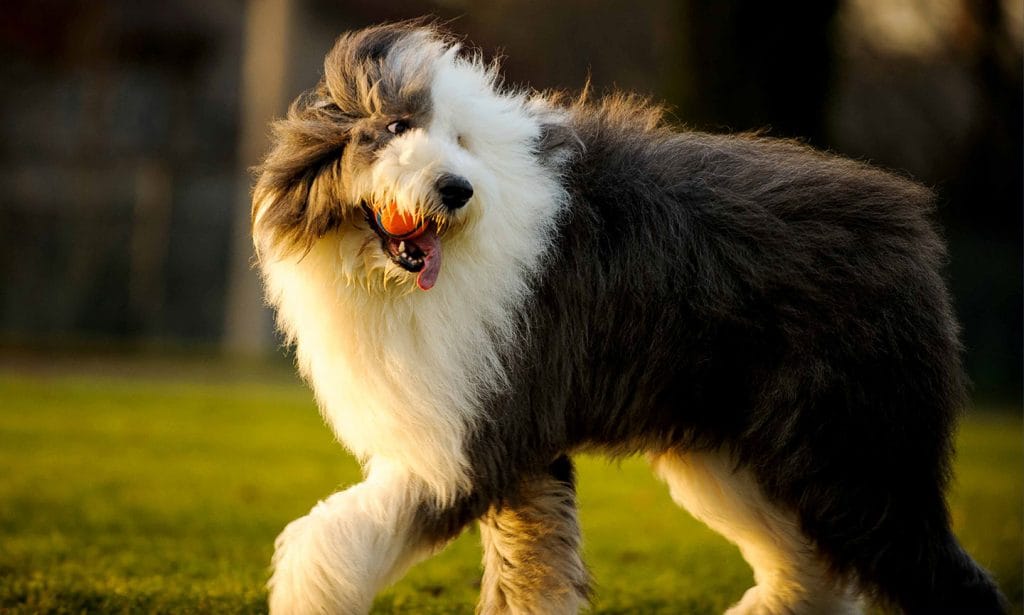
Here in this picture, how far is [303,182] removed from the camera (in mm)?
3914

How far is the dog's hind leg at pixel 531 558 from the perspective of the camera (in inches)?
165

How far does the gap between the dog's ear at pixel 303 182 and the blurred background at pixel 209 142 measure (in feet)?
45.1

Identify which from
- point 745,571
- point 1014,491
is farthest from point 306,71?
point 745,571

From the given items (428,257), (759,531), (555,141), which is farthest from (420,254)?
(759,531)

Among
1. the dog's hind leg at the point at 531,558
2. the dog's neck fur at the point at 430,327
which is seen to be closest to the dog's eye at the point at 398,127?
the dog's neck fur at the point at 430,327

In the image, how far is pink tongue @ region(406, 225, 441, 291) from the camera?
3785 millimetres

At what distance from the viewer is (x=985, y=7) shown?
1820 cm

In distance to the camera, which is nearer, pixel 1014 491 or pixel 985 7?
pixel 1014 491

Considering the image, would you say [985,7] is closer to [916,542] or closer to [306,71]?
[306,71]

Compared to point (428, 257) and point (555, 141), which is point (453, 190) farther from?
point (555, 141)

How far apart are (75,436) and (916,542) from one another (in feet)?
24.8

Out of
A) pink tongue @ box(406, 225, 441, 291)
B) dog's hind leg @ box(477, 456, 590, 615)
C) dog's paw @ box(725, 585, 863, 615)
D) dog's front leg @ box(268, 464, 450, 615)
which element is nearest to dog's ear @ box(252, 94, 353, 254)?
pink tongue @ box(406, 225, 441, 291)

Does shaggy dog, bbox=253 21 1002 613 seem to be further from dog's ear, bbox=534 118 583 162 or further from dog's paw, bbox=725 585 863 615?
dog's paw, bbox=725 585 863 615

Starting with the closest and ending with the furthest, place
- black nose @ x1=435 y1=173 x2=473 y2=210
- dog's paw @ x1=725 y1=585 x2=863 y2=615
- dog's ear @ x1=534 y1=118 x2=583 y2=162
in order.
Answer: black nose @ x1=435 y1=173 x2=473 y2=210 → dog's ear @ x1=534 y1=118 x2=583 y2=162 → dog's paw @ x1=725 y1=585 x2=863 y2=615
